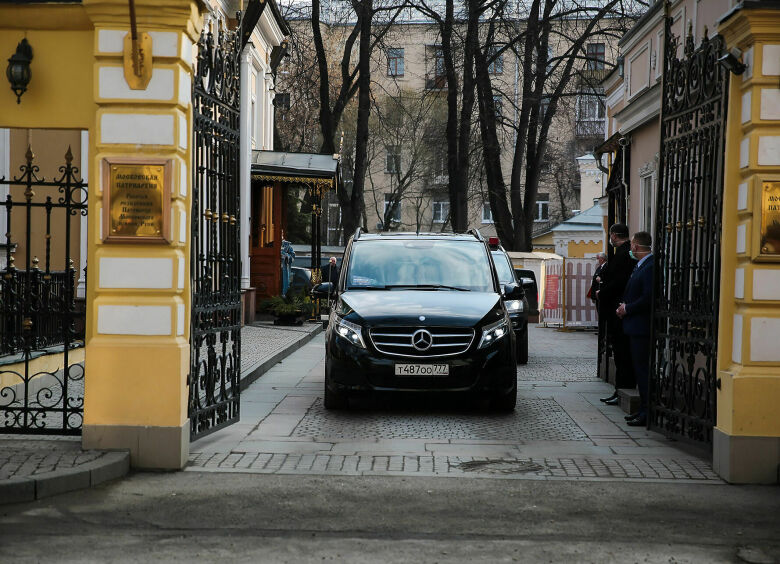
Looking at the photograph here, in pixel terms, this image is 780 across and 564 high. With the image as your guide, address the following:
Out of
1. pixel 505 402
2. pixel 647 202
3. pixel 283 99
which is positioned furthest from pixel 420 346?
pixel 283 99

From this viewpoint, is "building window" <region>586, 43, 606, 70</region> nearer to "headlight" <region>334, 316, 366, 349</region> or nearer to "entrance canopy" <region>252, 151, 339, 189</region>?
"entrance canopy" <region>252, 151, 339, 189</region>

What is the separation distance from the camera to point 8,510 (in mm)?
6605

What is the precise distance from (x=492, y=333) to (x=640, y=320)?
4.78 ft

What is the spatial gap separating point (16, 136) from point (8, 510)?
9674 mm

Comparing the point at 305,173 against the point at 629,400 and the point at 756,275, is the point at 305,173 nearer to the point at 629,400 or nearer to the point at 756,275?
the point at 629,400

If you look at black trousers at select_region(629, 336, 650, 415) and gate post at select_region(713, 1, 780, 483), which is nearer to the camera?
gate post at select_region(713, 1, 780, 483)

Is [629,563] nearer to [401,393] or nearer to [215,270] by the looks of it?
[215,270]

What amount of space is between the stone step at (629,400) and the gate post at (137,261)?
194 inches

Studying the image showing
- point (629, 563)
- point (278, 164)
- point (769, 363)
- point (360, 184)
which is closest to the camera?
point (629, 563)

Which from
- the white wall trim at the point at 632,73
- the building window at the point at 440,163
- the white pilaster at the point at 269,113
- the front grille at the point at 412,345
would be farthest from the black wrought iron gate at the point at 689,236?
the building window at the point at 440,163

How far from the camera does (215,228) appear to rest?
9.26m

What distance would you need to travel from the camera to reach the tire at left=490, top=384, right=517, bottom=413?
36.8 feet

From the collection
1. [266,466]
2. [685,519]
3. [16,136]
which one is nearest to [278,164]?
[16,136]

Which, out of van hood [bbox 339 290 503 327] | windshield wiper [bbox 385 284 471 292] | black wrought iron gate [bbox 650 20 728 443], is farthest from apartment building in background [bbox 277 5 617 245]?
black wrought iron gate [bbox 650 20 728 443]
